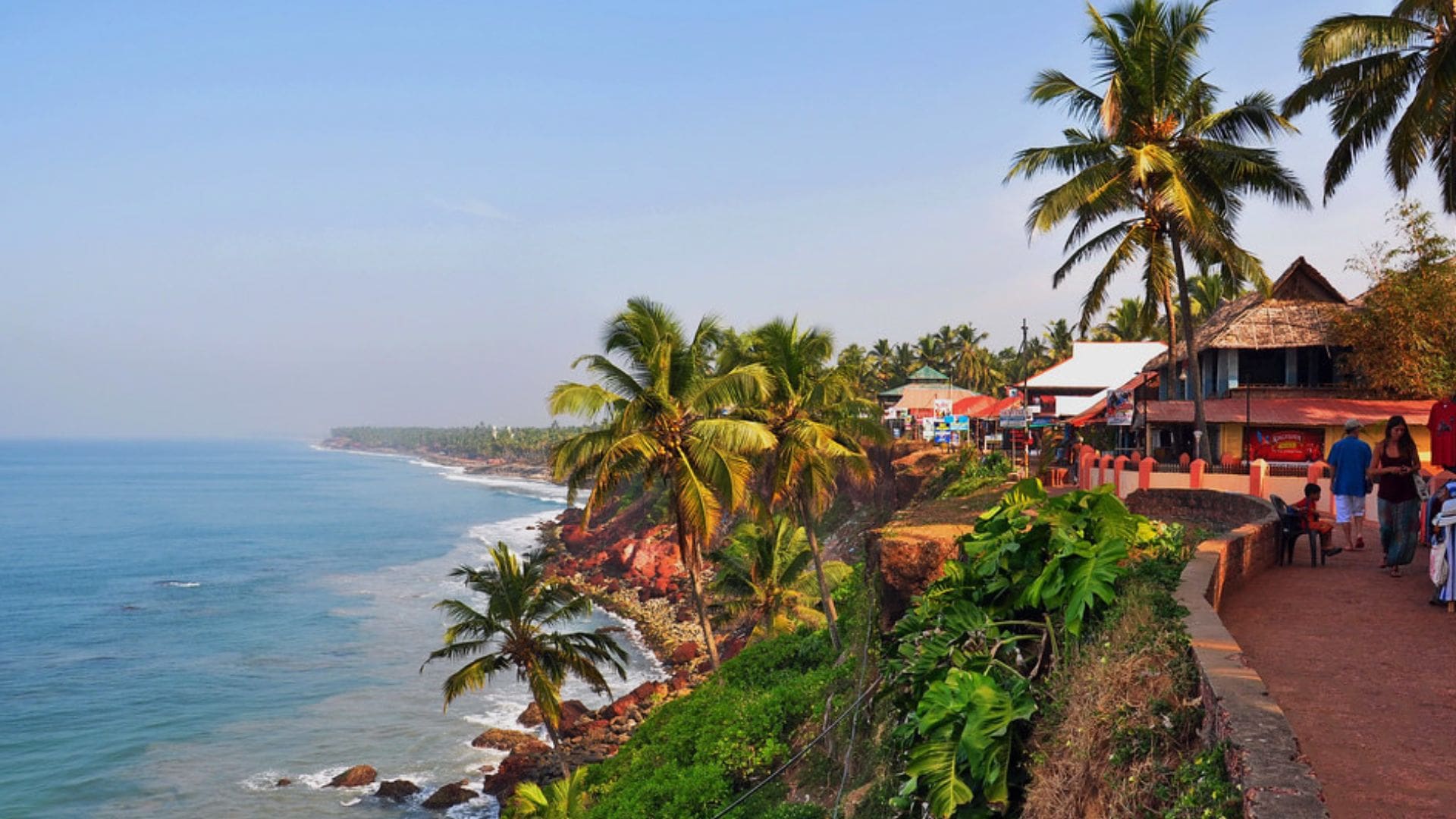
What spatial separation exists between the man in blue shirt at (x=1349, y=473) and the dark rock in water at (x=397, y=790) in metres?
23.3

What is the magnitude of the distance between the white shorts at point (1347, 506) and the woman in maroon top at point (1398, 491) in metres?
1.26

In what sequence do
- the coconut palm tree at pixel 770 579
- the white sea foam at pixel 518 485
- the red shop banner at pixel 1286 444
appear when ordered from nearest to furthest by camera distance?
the coconut palm tree at pixel 770 579, the red shop banner at pixel 1286 444, the white sea foam at pixel 518 485

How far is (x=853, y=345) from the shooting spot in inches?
3300

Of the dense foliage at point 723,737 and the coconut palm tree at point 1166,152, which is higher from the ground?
the coconut palm tree at point 1166,152

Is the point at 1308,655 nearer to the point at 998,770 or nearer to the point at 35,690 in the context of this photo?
the point at 998,770

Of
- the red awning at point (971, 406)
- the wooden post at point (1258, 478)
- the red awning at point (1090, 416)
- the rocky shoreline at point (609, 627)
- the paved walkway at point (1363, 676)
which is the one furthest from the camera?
the red awning at point (971, 406)

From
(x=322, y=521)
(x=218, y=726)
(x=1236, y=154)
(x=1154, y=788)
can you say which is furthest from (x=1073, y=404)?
(x=322, y=521)

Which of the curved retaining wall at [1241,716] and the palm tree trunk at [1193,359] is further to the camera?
Result: the palm tree trunk at [1193,359]

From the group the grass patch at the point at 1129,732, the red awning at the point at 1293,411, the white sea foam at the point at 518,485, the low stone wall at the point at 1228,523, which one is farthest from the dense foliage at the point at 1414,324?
the white sea foam at the point at 518,485

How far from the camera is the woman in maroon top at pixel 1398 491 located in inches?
387

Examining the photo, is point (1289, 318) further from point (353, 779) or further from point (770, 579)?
point (353, 779)

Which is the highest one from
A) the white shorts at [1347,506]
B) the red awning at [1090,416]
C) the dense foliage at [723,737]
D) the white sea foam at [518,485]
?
the red awning at [1090,416]

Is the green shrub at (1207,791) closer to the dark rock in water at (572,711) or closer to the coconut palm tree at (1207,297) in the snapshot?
the dark rock in water at (572,711)

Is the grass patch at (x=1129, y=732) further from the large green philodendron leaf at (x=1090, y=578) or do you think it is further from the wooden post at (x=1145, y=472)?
the wooden post at (x=1145, y=472)
